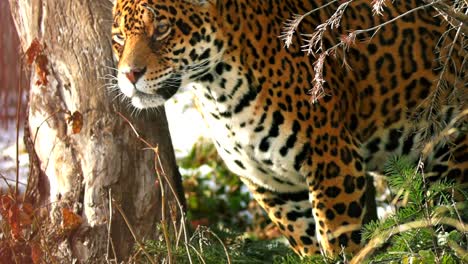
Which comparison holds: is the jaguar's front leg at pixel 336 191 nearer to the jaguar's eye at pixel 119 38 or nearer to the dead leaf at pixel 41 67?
the jaguar's eye at pixel 119 38

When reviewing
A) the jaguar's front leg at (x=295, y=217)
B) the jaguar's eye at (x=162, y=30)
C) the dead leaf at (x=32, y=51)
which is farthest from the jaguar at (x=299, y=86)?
the dead leaf at (x=32, y=51)

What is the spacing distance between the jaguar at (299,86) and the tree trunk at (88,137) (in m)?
0.79

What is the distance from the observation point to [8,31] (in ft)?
29.9

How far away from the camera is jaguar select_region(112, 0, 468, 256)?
663 cm

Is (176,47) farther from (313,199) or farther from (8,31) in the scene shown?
(8,31)

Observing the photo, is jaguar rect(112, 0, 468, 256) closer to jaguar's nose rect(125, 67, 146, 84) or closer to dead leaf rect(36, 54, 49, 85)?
jaguar's nose rect(125, 67, 146, 84)

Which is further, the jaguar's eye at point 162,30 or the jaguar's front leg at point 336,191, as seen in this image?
the jaguar's front leg at point 336,191

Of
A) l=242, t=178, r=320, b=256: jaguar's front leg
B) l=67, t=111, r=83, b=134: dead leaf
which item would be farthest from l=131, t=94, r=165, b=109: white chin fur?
l=242, t=178, r=320, b=256: jaguar's front leg

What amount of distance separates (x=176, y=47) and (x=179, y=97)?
223 inches

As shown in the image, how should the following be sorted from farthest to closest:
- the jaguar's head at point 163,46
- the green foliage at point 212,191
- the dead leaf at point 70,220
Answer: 1. the green foliage at point 212,191
2. the dead leaf at point 70,220
3. the jaguar's head at point 163,46

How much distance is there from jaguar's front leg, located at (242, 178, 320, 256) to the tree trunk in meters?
0.77

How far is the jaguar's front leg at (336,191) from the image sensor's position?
6.85 metres

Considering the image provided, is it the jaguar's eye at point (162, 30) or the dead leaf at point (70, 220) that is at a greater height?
the jaguar's eye at point (162, 30)

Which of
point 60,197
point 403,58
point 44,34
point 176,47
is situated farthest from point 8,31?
point 403,58
